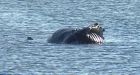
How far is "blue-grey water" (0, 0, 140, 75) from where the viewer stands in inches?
1741

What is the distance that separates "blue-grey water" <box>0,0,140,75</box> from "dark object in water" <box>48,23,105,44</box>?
0.64 meters

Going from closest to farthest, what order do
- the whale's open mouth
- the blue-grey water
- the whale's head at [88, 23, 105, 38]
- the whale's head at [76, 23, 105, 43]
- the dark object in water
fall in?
1. the blue-grey water
2. the dark object in water
3. the whale's head at [76, 23, 105, 43]
4. the whale's open mouth
5. the whale's head at [88, 23, 105, 38]

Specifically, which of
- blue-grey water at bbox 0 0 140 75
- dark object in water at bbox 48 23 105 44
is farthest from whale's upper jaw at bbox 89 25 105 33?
blue-grey water at bbox 0 0 140 75

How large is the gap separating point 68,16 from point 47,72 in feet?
78.6

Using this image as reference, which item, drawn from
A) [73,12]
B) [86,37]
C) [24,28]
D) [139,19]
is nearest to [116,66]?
[86,37]

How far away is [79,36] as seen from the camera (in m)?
53.1

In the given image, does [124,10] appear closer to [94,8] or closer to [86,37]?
[94,8]

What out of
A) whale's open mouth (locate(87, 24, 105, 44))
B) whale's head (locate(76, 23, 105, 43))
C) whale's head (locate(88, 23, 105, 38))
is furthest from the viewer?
whale's head (locate(88, 23, 105, 38))

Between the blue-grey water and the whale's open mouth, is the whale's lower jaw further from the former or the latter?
the blue-grey water

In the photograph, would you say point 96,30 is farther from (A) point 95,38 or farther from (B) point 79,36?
(B) point 79,36

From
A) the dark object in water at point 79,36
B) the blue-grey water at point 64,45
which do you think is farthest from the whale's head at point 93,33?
the blue-grey water at point 64,45

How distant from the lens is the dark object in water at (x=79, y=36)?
5303 cm

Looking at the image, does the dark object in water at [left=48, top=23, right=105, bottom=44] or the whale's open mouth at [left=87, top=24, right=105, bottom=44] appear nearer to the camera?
the dark object in water at [left=48, top=23, right=105, bottom=44]

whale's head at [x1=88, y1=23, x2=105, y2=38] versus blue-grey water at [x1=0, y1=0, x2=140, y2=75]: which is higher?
whale's head at [x1=88, y1=23, x2=105, y2=38]
